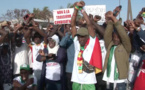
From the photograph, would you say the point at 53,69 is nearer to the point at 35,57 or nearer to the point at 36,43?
→ the point at 35,57

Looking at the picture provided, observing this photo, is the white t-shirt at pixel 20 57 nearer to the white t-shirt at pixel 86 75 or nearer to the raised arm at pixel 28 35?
the raised arm at pixel 28 35

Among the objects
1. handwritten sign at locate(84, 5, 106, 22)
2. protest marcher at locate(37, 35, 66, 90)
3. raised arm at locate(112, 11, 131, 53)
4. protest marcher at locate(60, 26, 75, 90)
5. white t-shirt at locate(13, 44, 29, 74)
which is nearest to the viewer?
raised arm at locate(112, 11, 131, 53)

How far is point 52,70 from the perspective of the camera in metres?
5.43

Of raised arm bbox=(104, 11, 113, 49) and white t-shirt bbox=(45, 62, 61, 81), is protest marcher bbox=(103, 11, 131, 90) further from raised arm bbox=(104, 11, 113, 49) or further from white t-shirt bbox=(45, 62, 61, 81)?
white t-shirt bbox=(45, 62, 61, 81)

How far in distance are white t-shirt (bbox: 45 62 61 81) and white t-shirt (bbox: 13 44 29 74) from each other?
0.84m

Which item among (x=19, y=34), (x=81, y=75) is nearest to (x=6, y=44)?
(x=19, y=34)

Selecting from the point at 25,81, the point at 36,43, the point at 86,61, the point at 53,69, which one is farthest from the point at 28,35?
the point at 86,61

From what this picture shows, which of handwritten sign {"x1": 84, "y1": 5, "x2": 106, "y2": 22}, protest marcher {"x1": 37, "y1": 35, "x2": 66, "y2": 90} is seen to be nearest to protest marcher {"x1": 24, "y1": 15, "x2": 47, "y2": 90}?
protest marcher {"x1": 37, "y1": 35, "x2": 66, "y2": 90}

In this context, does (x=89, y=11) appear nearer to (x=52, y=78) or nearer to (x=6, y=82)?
(x=52, y=78)

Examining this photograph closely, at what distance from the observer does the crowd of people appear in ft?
14.0

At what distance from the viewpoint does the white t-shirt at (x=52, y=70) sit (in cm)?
544

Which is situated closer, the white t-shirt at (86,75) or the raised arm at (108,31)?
the white t-shirt at (86,75)

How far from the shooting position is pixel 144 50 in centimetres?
464

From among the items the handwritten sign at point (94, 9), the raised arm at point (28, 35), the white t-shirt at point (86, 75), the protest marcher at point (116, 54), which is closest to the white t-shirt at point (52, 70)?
the raised arm at point (28, 35)
